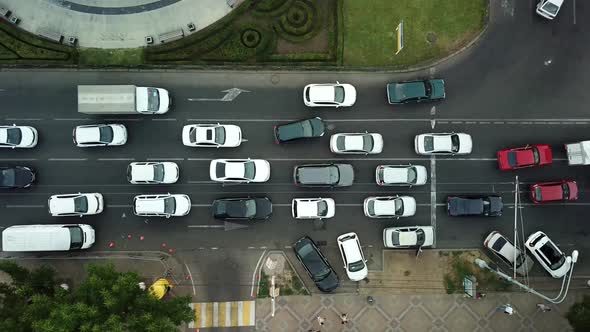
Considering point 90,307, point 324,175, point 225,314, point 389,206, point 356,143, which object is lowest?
point 225,314

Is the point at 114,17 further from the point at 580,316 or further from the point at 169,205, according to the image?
the point at 580,316

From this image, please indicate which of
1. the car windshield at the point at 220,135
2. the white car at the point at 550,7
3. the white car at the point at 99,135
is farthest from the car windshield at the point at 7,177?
the white car at the point at 550,7

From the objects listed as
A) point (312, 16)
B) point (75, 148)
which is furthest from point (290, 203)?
point (75, 148)

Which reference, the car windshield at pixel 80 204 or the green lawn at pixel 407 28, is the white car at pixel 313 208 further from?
the car windshield at pixel 80 204

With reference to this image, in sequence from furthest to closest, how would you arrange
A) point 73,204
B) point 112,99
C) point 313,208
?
1. point 313,208
2. point 73,204
3. point 112,99

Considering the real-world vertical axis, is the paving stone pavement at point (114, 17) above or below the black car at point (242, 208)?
above

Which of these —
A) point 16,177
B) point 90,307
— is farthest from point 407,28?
point 16,177

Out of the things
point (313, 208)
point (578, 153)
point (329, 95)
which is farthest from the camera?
point (578, 153)
